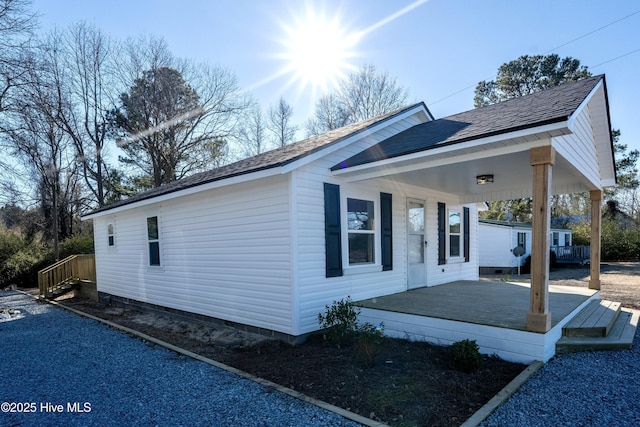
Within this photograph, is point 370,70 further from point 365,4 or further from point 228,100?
point 365,4

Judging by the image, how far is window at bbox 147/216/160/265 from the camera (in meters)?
8.54

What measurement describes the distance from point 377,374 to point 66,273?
44.0ft

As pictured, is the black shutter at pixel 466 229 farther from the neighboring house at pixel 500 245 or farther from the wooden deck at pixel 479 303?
the neighboring house at pixel 500 245

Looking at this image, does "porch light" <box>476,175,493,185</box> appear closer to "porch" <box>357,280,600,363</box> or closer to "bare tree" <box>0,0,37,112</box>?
"porch" <box>357,280,600,363</box>

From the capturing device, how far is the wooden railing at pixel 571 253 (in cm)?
1994

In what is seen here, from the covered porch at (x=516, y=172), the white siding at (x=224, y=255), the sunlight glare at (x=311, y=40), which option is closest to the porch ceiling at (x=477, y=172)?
the covered porch at (x=516, y=172)

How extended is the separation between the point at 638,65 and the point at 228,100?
60.9ft

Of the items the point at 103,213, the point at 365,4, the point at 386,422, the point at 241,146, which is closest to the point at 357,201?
the point at 386,422

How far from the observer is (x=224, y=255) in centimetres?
656

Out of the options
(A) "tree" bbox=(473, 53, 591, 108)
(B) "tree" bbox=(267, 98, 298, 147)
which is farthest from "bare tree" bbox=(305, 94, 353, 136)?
(A) "tree" bbox=(473, 53, 591, 108)

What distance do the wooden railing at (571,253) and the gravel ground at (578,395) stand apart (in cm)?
1882

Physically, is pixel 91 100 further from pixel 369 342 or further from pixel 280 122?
pixel 369 342

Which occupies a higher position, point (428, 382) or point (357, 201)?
point (357, 201)

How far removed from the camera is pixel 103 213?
10.5 m
